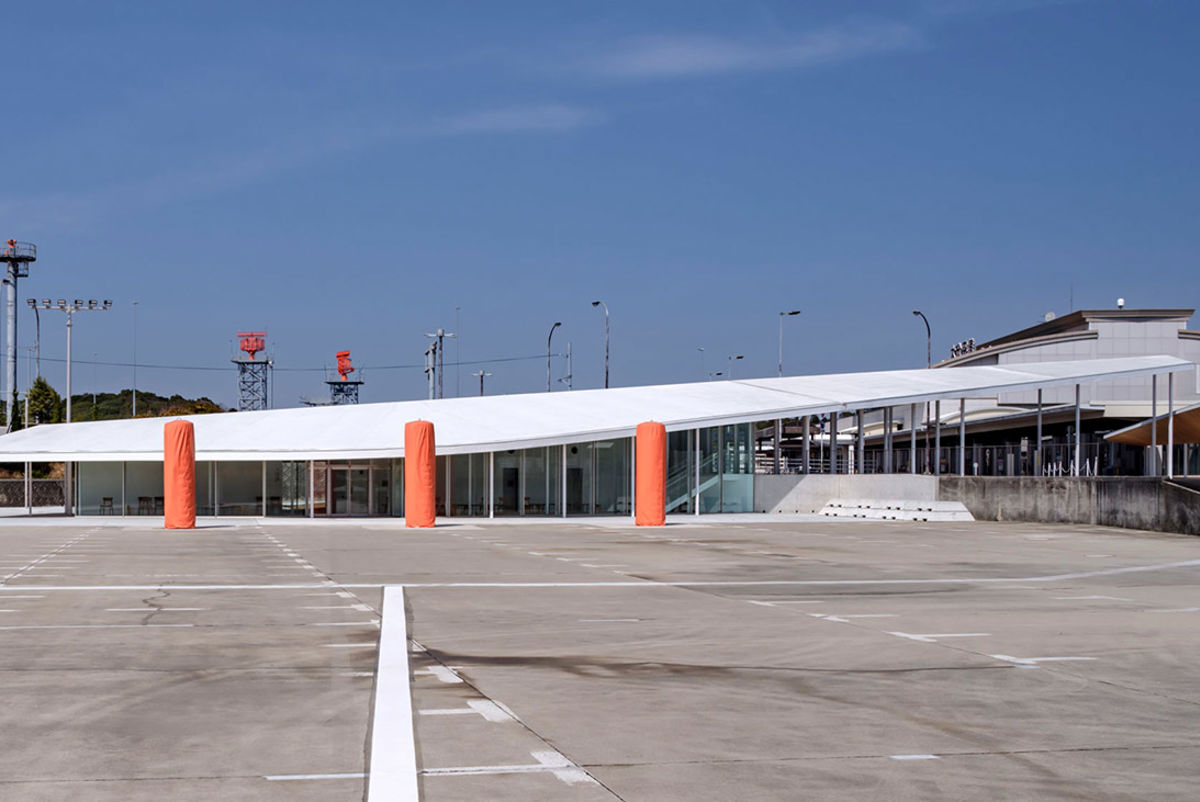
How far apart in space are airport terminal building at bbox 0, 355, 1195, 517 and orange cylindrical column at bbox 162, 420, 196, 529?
528 centimetres

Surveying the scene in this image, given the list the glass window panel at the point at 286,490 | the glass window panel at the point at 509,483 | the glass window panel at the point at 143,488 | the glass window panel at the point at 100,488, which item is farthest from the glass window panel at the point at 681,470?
the glass window panel at the point at 100,488

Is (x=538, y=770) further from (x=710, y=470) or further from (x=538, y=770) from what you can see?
(x=710, y=470)

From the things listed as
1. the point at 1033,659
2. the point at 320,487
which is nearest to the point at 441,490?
the point at 320,487

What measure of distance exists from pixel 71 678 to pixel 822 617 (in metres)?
8.31

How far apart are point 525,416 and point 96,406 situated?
115 meters

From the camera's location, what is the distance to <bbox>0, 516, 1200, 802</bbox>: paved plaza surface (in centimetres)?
705

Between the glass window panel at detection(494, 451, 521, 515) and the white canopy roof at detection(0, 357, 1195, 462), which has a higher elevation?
the white canopy roof at detection(0, 357, 1195, 462)

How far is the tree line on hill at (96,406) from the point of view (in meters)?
96.4

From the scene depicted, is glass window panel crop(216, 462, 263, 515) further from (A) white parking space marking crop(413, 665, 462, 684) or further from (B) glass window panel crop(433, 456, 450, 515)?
(A) white parking space marking crop(413, 665, 462, 684)

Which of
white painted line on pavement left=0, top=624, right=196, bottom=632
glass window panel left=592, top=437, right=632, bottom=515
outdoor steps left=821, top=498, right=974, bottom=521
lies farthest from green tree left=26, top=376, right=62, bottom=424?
white painted line on pavement left=0, top=624, right=196, bottom=632

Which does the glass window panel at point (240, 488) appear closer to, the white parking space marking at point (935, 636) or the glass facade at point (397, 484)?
the glass facade at point (397, 484)

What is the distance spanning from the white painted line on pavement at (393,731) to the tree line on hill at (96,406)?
84.3 meters

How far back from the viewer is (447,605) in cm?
1664

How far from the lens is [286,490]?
51406mm
